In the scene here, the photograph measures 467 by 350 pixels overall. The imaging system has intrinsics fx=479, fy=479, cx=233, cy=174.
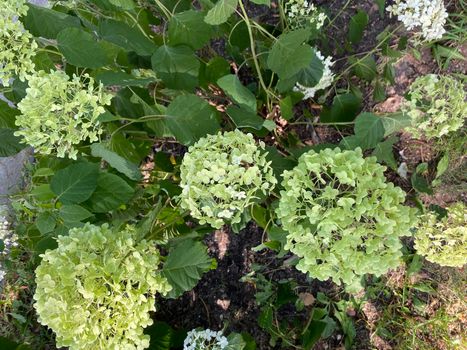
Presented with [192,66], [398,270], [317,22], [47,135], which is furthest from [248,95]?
[398,270]

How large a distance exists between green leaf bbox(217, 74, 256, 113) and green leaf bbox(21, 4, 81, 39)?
0.47 meters

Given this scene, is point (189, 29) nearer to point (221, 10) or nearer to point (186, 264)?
point (221, 10)

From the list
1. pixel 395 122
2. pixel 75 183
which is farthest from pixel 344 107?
pixel 75 183

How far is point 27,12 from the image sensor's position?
1.31 meters

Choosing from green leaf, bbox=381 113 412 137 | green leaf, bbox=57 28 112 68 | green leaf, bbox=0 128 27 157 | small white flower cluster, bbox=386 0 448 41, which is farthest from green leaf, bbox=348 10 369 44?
green leaf, bbox=0 128 27 157

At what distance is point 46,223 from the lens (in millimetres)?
1445

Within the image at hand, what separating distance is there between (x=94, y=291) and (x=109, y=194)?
1.11 feet

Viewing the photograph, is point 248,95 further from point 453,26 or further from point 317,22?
point 453,26

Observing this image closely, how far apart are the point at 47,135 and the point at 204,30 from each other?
55cm

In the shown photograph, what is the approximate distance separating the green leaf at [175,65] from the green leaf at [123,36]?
0.12ft

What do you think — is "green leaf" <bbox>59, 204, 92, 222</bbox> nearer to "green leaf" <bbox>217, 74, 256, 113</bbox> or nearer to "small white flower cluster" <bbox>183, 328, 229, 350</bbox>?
"green leaf" <bbox>217, 74, 256, 113</bbox>

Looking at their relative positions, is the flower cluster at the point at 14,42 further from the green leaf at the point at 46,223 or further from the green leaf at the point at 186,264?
the green leaf at the point at 186,264

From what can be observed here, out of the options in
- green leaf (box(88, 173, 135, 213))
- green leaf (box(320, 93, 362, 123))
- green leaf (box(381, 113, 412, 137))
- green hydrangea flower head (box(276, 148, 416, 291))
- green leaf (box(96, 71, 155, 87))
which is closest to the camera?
green hydrangea flower head (box(276, 148, 416, 291))

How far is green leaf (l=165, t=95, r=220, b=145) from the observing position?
1.34 m
